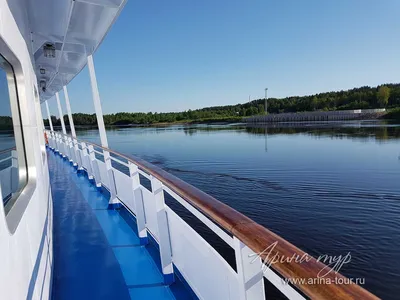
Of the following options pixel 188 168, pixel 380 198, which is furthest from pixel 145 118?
pixel 380 198

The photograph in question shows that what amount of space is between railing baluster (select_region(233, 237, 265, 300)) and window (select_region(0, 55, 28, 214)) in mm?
794

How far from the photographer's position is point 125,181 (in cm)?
258

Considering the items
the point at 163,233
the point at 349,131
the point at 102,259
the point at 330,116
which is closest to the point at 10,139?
the point at 163,233

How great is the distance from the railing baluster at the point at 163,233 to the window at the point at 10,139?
64cm

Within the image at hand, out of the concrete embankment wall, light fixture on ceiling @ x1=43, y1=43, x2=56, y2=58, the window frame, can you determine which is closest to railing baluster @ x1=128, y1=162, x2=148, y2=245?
the window frame

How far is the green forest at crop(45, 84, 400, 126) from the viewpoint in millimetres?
57584

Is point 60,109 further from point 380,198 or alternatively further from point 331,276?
point 331,276

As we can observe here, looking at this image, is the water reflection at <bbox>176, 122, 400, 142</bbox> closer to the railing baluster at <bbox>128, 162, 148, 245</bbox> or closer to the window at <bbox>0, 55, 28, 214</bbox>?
the railing baluster at <bbox>128, 162, 148, 245</bbox>

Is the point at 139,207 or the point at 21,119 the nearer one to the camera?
the point at 21,119

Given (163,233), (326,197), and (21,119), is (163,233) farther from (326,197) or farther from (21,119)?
(326,197)

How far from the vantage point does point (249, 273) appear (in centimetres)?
79

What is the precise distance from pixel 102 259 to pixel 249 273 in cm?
147

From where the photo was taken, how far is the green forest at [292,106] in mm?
57584

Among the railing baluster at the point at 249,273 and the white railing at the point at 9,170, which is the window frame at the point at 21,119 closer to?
the white railing at the point at 9,170
